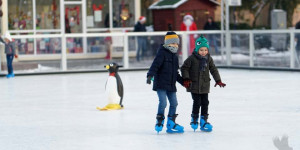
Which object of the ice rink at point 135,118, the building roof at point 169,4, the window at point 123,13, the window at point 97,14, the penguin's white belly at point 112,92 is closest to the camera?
the ice rink at point 135,118

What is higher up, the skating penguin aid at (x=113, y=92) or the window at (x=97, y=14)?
the window at (x=97, y=14)

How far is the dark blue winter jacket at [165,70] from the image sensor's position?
9.98 meters

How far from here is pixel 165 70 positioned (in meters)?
9.99

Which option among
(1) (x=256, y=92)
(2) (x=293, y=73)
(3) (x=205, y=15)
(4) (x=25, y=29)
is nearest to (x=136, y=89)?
(1) (x=256, y=92)

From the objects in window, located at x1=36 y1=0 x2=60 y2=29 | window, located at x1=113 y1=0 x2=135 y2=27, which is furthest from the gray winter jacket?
window, located at x1=113 y1=0 x2=135 y2=27

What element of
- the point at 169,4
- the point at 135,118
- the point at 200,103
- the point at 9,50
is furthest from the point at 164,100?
the point at 169,4

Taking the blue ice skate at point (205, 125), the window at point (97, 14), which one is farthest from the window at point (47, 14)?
the blue ice skate at point (205, 125)

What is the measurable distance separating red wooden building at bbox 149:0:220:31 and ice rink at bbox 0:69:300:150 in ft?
40.2

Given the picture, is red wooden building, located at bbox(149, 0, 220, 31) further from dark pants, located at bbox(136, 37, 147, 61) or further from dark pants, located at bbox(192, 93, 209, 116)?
dark pants, located at bbox(192, 93, 209, 116)

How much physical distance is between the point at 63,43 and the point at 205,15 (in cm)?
1041

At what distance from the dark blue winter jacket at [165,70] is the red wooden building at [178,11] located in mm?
21002

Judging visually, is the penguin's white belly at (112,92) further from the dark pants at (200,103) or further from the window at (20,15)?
the window at (20,15)

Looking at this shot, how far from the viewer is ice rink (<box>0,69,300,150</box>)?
934 cm

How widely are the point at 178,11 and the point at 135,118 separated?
1996 centimetres
